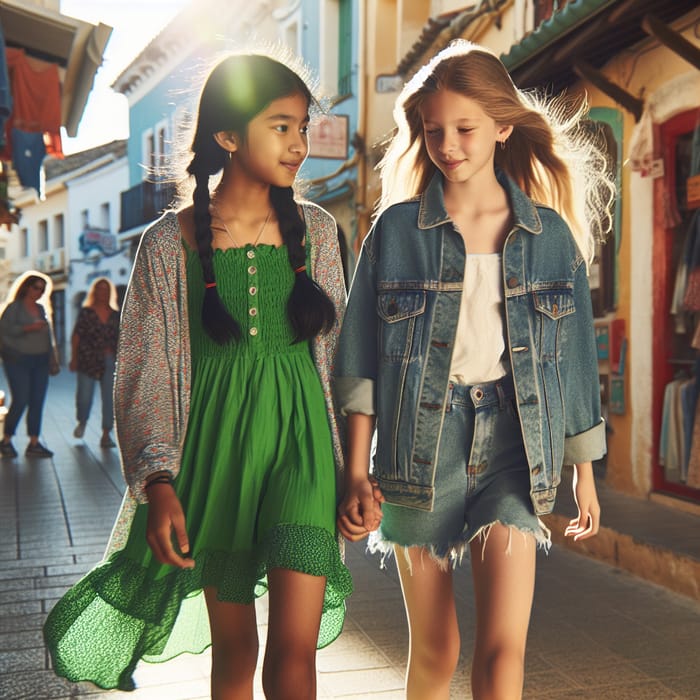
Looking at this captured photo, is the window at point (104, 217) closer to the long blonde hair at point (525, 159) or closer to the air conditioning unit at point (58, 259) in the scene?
the air conditioning unit at point (58, 259)

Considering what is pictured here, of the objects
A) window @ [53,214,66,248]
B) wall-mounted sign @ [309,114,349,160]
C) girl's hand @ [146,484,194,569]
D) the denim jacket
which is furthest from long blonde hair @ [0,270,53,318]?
window @ [53,214,66,248]

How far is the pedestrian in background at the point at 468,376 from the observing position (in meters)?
2.56

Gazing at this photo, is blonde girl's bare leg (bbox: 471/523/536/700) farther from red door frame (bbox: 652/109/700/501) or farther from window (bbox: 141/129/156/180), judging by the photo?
window (bbox: 141/129/156/180)

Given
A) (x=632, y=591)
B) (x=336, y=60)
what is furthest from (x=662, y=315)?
(x=336, y=60)

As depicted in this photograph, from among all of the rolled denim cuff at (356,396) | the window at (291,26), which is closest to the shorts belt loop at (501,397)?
the rolled denim cuff at (356,396)

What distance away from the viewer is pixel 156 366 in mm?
2617

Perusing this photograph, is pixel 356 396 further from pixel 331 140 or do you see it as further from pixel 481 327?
pixel 331 140

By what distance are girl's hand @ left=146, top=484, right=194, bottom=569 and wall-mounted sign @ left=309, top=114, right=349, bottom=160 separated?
1337cm

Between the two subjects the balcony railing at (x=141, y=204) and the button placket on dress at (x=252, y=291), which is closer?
the button placket on dress at (x=252, y=291)

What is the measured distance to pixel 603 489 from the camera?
331 inches

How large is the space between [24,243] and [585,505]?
5274cm

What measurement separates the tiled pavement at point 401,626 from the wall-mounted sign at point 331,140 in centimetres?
899

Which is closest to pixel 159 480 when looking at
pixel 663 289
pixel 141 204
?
pixel 663 289

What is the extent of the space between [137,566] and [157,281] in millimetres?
736
